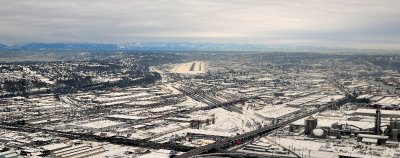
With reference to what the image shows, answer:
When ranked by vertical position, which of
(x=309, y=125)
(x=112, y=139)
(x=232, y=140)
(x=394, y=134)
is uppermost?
(x=309, y=125)

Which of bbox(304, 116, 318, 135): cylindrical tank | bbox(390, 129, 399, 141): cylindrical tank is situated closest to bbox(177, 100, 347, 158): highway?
bbox(304, 116, 318, 135): cylindrical tank

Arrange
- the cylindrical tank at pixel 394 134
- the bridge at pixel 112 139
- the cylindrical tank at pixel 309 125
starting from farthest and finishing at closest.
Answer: the cylindrical tank at pixel 309 125 → the cylindrical tank at pixel 394 134 → the bridge at pixel 112 139

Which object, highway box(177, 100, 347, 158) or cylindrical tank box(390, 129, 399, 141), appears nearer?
highway box(177, 100, 347, 158)

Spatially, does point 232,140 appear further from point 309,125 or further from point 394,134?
point 394,134

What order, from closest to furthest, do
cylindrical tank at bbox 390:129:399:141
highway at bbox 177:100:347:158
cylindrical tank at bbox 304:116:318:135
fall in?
highway at bbox 177:100:347:158 → cylindrical tank at bbox 390:129:399:141 → cylindrical tank at bbox 304:116:318:135

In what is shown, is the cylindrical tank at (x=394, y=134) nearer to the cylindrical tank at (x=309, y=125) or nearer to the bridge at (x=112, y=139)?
the cylindrical tank at (x=309, y=125)

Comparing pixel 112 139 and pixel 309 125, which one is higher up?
pixel 309 125

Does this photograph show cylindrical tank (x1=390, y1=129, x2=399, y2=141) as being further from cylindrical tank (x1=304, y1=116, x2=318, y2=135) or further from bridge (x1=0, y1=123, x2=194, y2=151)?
bridge (x1=0, y1=123, x2=194, y2=151)

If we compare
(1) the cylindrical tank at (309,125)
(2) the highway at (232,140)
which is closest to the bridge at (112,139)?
(2) the highway at (232,140)

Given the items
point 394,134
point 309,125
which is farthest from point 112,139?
point 394,134

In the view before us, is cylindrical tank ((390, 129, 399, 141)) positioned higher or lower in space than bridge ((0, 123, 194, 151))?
higher

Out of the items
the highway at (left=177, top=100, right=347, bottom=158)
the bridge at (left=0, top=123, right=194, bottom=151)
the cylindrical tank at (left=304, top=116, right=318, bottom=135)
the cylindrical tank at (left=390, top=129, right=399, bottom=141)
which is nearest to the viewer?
the highway at (left=177, top=100, right=347, bottom=158)
